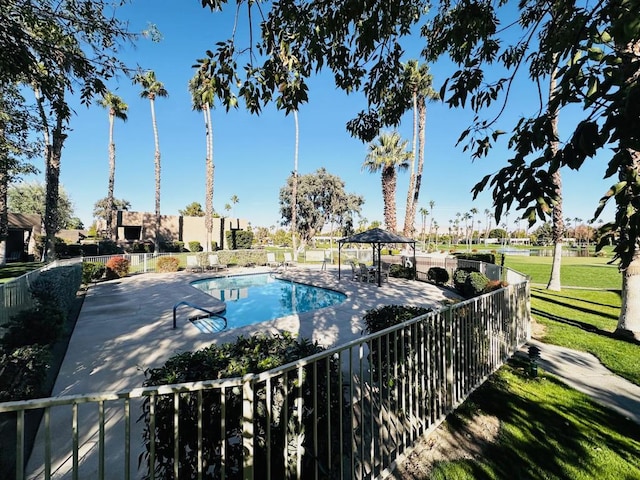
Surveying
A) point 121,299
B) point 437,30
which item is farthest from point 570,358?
point 121,299

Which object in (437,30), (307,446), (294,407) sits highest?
(437,30)

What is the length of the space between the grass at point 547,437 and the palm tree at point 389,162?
15.3m

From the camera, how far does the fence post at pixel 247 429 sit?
1464 millimetres

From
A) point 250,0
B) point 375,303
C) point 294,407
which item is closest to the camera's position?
point 294,407

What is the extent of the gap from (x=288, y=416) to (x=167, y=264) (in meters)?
15.9

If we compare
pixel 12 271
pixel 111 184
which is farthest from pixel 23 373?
pixel 111 184

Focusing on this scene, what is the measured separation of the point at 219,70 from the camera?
2.76 meters

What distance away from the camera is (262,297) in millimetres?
11477

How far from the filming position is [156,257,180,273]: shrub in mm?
15344

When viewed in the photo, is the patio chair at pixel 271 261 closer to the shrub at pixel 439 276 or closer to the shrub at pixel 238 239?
the shrub at pixel 439 276

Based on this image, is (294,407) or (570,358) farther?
(570,358)

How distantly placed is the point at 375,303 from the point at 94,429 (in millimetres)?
6995

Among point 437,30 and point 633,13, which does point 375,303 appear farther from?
point 633,13

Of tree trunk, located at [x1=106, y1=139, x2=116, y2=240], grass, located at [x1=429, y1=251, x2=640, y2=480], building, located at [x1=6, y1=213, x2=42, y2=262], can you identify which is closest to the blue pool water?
grass, located at [x1=429, y1=251, x2=640, y2=480]
